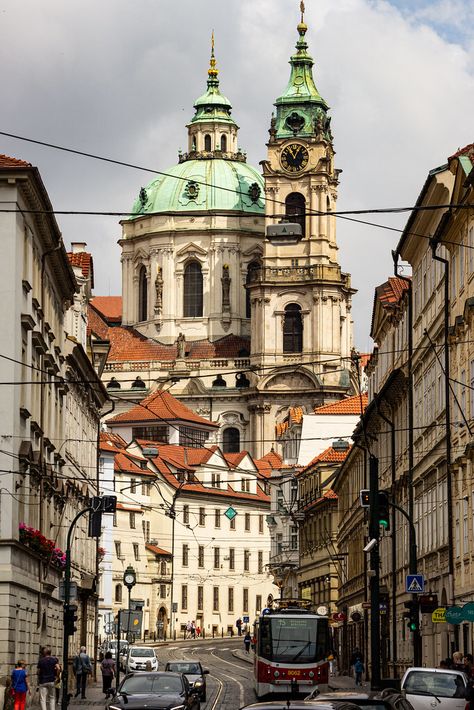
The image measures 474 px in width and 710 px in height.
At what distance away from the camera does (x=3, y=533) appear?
43.3 m

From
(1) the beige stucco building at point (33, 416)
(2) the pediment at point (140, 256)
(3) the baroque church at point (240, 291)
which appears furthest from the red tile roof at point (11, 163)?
(2) the pediment at point (140, 256)

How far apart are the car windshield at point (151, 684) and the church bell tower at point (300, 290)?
12536 cm

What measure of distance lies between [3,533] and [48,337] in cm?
1011

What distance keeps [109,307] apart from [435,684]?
164 m

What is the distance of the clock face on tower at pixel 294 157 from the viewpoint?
167 meters

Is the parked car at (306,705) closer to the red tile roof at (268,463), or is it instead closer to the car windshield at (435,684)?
the car windshield at (435,684)

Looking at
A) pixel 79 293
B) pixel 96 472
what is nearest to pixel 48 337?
pixel 79 293

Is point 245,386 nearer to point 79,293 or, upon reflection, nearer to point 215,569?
point 215,569

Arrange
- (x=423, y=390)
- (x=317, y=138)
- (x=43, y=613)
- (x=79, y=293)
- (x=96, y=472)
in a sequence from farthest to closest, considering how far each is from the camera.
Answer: (x=317, y=138)
(x=96, y=472)
(x=79, y=293)
(x=423, y=390)
(x=43, y=613)

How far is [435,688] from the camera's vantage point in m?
32.2

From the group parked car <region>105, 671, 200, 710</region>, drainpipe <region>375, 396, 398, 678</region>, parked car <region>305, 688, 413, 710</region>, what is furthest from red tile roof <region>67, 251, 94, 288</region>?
parked car <region>305, 688, 413, 710</region>

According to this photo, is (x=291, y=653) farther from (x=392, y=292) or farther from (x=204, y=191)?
(x=204, y=191)

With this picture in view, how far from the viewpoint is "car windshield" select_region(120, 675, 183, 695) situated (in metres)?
33.6

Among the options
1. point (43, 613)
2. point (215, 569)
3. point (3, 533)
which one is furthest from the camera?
point (215, 569)
